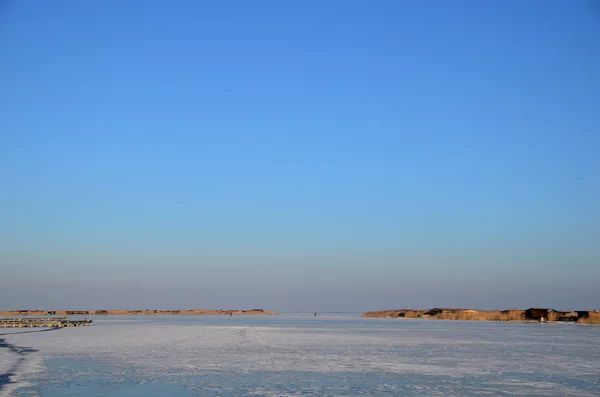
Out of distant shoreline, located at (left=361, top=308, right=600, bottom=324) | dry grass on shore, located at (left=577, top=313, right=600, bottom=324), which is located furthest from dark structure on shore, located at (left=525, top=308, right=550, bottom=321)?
dry grass on shore, located at (left=577, top=313, right=600, bottom=324)

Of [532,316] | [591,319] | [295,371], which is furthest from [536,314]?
[295,371]

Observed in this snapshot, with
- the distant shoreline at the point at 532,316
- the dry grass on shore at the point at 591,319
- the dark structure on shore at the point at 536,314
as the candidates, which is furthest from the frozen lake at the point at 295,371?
the dark structure on shore at the point at 536,314

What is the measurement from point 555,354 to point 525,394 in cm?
1128

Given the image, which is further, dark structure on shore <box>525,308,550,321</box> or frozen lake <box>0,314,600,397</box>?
dark structure on shore <box>525,308,550,321</box>

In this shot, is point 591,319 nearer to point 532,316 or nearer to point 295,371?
point 532,316

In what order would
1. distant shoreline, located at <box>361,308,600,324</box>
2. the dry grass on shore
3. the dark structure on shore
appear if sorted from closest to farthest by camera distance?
the dry grass on shore < distant shoreline, located at <box>361,308,600,324</box> < the dark structure on shore

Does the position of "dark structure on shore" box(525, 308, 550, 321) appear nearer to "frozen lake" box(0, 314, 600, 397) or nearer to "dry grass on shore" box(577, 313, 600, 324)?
"dry grass on shore" box(577, 313, 600, 324)

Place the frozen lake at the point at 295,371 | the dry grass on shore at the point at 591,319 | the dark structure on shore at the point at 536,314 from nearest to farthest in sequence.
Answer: the frozen lake at the point at 295,371
the dry grass on shore at the point at 591,319
the dark structure on shore at the point at 536,314

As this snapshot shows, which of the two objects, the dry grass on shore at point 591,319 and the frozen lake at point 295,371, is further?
the dry grass on shore at point 591,319

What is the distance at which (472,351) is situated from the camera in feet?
80.1

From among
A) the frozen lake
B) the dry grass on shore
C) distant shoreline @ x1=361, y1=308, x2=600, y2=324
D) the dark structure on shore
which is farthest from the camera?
the dark structure on shore

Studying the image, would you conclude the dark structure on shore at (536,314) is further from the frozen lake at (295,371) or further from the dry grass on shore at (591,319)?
the frozen lake at (295,371)

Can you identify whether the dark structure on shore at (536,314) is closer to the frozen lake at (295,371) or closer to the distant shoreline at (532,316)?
the distant shoreline at (532,316)

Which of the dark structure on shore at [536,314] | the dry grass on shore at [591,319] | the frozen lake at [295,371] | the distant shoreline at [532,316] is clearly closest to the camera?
the frozen lake at [295,371]
